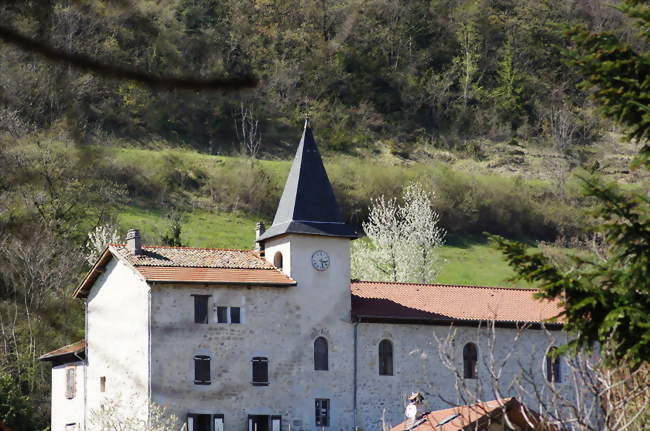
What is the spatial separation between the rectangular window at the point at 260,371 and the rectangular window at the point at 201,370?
1.40 metres

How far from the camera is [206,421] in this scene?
37406 mm

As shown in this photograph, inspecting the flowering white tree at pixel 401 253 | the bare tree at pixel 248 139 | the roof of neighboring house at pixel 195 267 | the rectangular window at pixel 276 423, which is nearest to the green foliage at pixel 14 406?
the roof of neighboring house at pixel 195 267

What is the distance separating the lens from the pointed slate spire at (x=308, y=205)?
133 ft

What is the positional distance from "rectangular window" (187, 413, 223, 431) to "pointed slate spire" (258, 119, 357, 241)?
6.15 metres

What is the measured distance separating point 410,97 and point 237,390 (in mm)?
64065

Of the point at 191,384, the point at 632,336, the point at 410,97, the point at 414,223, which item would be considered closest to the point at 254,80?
the point at 632,336

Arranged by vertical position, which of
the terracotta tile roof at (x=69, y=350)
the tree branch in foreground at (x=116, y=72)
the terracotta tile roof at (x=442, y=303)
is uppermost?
the terracotta tile roof at (x=442, y=303)

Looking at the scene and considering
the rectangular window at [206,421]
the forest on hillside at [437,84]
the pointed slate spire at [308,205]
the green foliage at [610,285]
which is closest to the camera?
the green foliage at [610,285]

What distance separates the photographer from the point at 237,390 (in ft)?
125

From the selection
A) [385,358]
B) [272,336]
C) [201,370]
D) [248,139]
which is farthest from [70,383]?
[248,139]

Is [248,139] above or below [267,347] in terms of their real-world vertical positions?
above

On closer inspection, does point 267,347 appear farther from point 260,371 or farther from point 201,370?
point 201,370

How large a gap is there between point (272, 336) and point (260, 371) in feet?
3.70

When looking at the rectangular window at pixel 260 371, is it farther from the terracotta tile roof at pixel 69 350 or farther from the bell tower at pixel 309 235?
the terracotta tile roof at pixel 69 350
